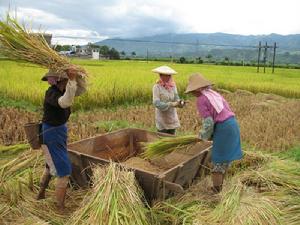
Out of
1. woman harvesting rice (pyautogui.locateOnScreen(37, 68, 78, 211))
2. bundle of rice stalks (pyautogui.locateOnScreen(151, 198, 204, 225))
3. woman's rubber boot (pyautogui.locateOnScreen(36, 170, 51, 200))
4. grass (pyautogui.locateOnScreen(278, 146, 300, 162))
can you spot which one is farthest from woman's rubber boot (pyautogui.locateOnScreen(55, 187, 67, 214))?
grass (pyautogui.locateOnScreen(278, 146, 300, 162))

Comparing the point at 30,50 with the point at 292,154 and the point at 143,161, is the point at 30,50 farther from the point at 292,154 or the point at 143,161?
the point at 292,154

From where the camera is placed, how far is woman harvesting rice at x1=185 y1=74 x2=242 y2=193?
369 cm

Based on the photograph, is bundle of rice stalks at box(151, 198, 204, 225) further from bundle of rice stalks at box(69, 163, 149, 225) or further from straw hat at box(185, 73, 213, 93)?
straw hat at box(185, 73, 213, 93)

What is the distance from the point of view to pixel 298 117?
8.89 metres

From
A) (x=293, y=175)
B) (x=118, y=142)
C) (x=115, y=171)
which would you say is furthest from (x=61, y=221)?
(x=293, y=175)

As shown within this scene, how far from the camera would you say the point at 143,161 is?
4.63 metres

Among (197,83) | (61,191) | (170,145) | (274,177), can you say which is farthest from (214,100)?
(61,191)

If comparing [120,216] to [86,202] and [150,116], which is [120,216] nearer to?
[86,202]

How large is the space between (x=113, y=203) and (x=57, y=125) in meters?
0.94

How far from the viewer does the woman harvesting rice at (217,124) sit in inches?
145

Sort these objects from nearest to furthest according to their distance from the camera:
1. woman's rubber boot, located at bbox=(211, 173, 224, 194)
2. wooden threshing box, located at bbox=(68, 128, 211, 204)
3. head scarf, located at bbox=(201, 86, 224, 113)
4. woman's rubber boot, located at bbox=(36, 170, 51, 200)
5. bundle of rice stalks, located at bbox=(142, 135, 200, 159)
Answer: wooden threshing box, located at bbox=(68, 128, 211, 204), head scarf, located at bbox=(201, 86, 224, 113), woman's rubber boot, located at bbox=(36, 170, 51, 200), woman's rubber boot, located at bbox=(211, 173, 224, 194), bundle of rice stalks, located at bbox=(142, 135, 200, 159)

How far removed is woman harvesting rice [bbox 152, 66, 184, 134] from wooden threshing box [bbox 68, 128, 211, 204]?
1.30 ft

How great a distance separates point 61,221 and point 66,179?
0.39 m

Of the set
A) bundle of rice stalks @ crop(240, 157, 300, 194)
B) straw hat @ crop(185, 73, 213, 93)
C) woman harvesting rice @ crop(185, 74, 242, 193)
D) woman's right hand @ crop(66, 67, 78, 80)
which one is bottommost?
bundle of rice stalks @ crop(240, 157, 300, 194)
